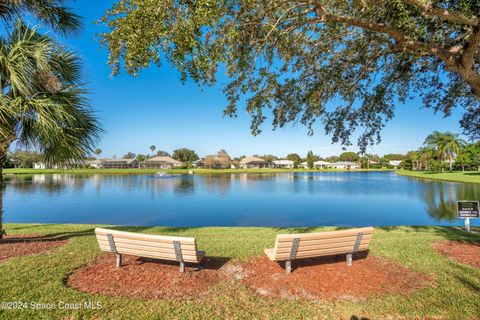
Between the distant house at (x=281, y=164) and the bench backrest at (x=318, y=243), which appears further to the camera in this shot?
the distant house at (x=281, y=164)

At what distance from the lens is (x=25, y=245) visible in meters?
5.78

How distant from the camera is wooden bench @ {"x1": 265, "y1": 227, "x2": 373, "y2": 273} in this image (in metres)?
3.96

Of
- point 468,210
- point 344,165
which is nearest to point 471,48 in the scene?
point 468,210

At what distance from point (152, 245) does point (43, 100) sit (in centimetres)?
340

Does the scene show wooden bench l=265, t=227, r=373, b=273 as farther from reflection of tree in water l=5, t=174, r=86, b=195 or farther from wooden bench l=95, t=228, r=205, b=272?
reflection of tree in water l=5, t=174, r=86, b=195

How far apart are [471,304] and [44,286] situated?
5667 millimetres

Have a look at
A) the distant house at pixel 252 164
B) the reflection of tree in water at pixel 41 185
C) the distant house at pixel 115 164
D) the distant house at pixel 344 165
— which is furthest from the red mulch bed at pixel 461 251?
the distant house at pixel 344 165

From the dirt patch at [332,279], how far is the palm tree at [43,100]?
4.33 m

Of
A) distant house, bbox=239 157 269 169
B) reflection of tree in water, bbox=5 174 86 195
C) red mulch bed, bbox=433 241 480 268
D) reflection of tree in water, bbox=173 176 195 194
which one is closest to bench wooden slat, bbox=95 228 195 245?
red mulch bed, bbox=433 241 480 268

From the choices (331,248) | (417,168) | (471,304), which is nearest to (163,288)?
(331,248)

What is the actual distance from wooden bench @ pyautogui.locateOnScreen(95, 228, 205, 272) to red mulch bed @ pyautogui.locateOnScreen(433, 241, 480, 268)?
4821 millimetres

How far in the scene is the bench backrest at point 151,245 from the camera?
12.9 ft

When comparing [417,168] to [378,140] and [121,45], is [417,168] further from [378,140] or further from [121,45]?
[121,45]

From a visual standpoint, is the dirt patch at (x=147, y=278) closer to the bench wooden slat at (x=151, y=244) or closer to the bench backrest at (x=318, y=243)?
the bench wooden slat at (x=151, y=244)
